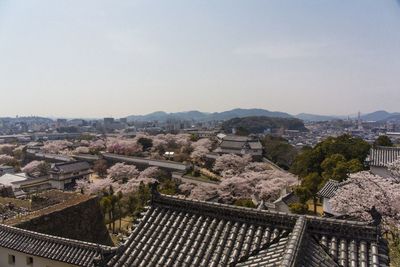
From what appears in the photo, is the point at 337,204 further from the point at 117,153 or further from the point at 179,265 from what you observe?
the point at 117,153

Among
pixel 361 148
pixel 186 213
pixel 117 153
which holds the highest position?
pixel 186 213

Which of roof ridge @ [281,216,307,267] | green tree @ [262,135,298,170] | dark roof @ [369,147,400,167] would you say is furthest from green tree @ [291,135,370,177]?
roof ridge @ [281,216,307,267]

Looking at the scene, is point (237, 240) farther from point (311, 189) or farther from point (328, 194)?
point (311, 189)

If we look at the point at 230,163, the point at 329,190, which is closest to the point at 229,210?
the point at 329,190

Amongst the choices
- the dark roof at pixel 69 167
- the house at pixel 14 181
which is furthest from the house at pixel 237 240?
the dark roof at pixel 69 167

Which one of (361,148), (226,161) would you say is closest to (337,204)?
(361,148)

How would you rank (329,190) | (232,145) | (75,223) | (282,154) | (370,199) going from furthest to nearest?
1. (232,145)
2. (282,154)
3. (329,190)
4. (75,223)
5. (370,199)

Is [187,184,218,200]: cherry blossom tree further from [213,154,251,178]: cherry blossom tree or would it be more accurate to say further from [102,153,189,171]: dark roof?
[102,153,189,171]: dark roof
